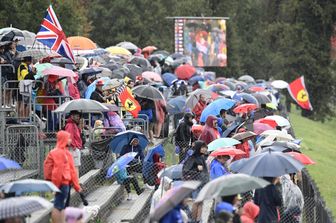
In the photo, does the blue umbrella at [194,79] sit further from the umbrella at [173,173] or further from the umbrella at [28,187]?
the umbrella at [28,187]

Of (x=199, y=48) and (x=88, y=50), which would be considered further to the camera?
(x=199, y=48)

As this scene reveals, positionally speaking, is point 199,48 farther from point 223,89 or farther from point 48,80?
point 48,80

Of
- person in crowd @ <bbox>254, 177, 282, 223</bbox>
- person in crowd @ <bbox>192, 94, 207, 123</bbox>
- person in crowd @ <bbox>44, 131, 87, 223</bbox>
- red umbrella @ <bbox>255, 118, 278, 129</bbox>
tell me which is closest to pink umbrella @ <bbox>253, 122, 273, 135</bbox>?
red umbrella @ <bbox>255, 118, 278, 129</bbox>

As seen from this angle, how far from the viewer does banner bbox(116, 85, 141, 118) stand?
2780 cm

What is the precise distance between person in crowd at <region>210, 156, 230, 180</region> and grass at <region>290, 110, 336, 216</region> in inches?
276

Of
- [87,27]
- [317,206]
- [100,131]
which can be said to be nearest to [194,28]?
[87,27]

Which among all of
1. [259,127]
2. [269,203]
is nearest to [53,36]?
[259,127]

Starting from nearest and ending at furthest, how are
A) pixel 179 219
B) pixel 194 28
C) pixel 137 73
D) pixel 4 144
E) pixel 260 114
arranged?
pixel 179 219, pixel 4 144, pixel 260 114, pixel 137 73, pixel 194 28

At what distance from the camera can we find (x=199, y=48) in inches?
2103

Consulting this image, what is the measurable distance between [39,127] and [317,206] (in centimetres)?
629

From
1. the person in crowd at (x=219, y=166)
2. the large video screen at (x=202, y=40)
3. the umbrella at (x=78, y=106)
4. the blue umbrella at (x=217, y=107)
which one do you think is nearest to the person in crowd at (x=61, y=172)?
the person in crowd at (x=219, y=166)

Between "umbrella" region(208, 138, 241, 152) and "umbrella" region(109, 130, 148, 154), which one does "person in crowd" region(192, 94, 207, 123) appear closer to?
"umbrella" region(109, 130, 148, 154)

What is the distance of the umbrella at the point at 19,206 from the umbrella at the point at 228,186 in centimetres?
222

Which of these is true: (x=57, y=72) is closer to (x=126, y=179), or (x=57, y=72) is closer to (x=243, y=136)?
(x=126, y=179)
